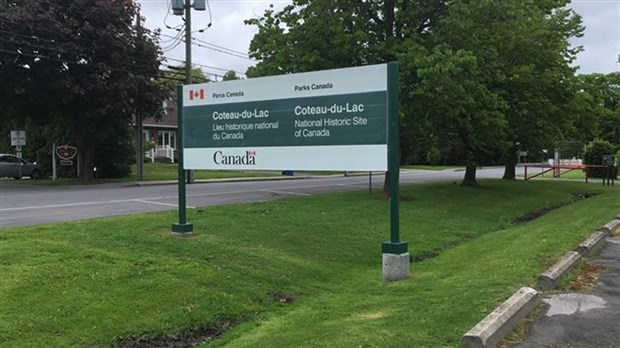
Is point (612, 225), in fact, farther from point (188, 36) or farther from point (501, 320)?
point (188, 36)

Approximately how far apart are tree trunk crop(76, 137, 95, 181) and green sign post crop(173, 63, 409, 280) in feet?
74.6

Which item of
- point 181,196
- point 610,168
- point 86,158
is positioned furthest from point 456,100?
point 86,158

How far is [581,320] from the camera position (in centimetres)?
525

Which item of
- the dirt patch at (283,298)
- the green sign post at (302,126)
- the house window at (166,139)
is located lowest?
the dirt patch at (283,298)

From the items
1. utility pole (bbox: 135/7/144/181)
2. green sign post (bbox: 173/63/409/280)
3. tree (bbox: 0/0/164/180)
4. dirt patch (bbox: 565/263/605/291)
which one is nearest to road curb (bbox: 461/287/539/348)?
dirt patch (bbox: 565/263/605/291)

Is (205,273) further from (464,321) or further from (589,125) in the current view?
(589,125)

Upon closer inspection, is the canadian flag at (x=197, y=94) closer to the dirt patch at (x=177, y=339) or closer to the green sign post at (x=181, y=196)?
the green sign post at (x=181, y=196)

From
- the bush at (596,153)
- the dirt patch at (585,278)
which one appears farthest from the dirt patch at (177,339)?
the bush at (596,153)

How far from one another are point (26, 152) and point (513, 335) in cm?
4006

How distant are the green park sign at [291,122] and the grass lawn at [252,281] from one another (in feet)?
4.81

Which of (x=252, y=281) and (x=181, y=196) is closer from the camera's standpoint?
(x=252, y=281)

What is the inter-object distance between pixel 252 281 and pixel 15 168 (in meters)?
31.0

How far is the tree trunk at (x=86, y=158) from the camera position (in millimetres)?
30891

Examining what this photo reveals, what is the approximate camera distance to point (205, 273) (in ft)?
24.5
